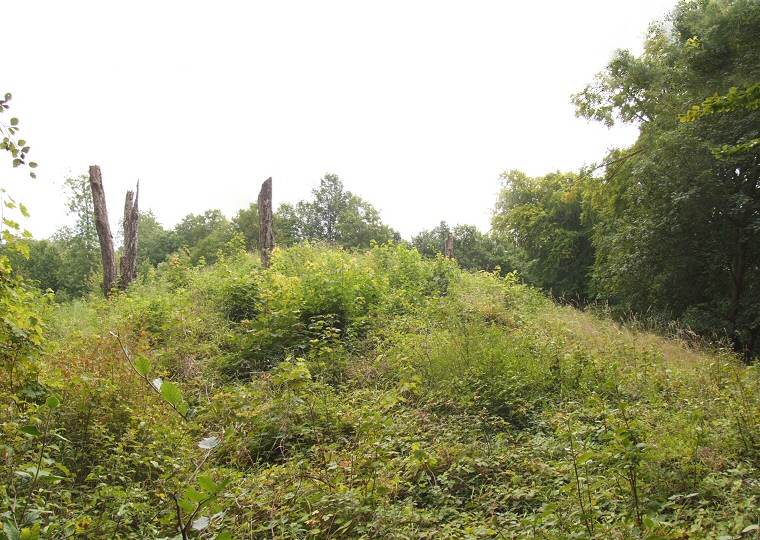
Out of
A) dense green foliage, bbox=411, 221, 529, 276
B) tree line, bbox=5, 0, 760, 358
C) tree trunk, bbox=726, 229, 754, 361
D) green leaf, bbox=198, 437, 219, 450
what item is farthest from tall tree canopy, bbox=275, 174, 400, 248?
green leaf, bbox=198, 437, 219, 450

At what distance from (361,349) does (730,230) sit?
11304mm

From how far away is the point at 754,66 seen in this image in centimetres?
1076

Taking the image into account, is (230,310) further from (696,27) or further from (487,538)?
(696,27)

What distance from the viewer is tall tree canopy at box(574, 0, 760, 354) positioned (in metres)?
11.3

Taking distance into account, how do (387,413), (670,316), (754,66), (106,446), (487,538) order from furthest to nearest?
(670,316) → (754,66) → (387,413) → (106,446) → (487,538)

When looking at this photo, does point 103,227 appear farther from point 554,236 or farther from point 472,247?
point 472,247

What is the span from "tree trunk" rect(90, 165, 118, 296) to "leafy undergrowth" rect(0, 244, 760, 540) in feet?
19.4

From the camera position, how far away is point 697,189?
1141cm

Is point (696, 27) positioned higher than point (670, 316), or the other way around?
point (696, 27)

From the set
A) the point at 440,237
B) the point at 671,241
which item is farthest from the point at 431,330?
the point at 440,237

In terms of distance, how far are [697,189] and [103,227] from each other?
16.8m

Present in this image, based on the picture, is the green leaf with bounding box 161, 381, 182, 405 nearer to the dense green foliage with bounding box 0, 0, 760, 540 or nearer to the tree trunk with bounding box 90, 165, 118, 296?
the dense green foliage with bounding box 0, 0, 760, 540

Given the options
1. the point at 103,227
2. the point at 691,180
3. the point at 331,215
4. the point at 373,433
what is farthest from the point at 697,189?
the point at 331,215

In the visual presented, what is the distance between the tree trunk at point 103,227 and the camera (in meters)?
13.4
